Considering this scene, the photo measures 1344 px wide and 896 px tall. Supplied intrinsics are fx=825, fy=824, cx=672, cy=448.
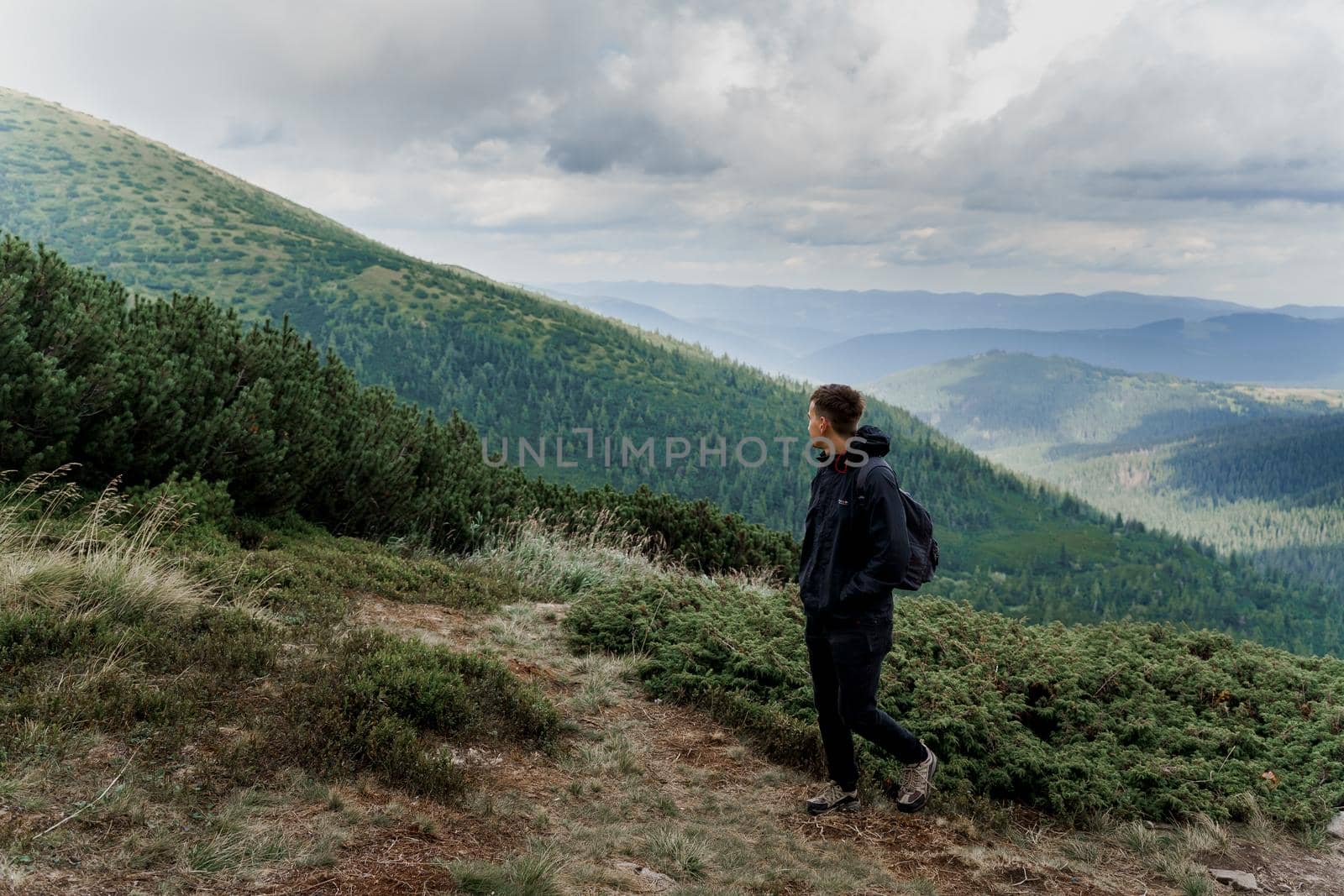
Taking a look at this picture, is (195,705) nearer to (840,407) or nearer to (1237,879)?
(840,407)

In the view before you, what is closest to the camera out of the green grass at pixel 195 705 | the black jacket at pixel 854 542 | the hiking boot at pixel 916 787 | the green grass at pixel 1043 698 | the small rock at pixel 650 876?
the green grass at pixel 195 705

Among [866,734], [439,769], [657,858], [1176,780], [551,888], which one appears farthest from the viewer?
[1176,780]

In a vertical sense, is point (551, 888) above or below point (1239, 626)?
above

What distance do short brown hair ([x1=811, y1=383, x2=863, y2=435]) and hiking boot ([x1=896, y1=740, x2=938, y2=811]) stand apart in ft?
6.60

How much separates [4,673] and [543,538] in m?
6.95

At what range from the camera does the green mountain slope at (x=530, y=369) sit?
12888cm

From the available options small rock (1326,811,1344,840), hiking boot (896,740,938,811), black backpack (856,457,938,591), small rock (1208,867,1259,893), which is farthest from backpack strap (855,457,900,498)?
small rock (1326,811,1344,840)

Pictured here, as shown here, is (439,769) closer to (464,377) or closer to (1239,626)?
(464,377)

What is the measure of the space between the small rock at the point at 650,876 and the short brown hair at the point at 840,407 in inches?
91.3

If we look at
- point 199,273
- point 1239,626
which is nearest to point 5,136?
point 199,273

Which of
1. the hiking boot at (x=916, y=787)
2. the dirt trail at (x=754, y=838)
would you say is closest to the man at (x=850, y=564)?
the hiking boot at (x=916, y=787)

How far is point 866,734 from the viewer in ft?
15.1

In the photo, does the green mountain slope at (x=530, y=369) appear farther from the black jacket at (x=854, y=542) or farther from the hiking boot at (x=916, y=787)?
the black jacket at (x=854, y=542)

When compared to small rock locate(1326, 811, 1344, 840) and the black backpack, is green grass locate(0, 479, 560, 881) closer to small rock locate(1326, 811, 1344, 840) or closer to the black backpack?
the black backpack
